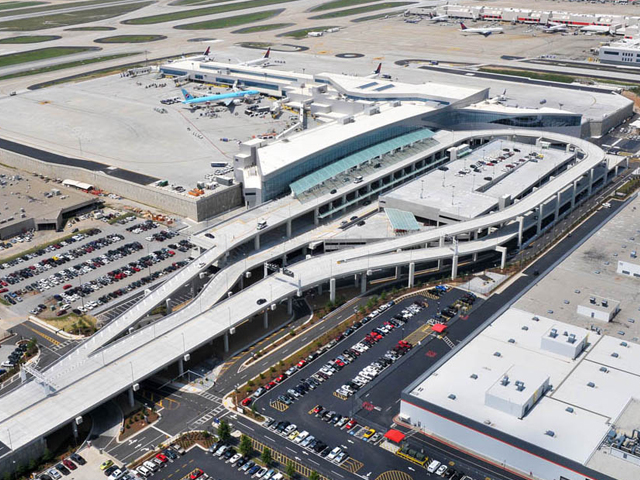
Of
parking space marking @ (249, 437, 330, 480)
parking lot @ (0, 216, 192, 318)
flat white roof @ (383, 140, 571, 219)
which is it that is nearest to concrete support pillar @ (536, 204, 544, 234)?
flat white roof @ (383, 140, 571, 219)

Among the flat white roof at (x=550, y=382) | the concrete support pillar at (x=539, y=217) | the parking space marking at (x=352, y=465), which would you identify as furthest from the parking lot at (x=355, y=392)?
the concrete support pillar at (x=539, y=217)

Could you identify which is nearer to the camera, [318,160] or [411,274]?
[411,274]

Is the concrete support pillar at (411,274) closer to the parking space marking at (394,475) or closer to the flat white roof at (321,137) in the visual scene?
the flat white roof at (321,137)

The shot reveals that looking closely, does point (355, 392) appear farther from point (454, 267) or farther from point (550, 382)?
point (454, 267)

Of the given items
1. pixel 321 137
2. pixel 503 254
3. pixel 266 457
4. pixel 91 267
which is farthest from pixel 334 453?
pixel 321 137

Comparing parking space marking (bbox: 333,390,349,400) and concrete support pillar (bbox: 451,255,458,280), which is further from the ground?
concrete support pillar (bbox: 451,255,458,280)

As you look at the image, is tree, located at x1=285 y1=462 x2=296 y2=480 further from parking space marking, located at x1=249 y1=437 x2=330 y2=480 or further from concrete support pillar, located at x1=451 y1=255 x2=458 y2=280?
concrete support pillar, located at x1=451 y1=255 x2=458 y2=280

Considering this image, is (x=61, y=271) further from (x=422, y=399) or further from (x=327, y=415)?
(x=422, y=399)
